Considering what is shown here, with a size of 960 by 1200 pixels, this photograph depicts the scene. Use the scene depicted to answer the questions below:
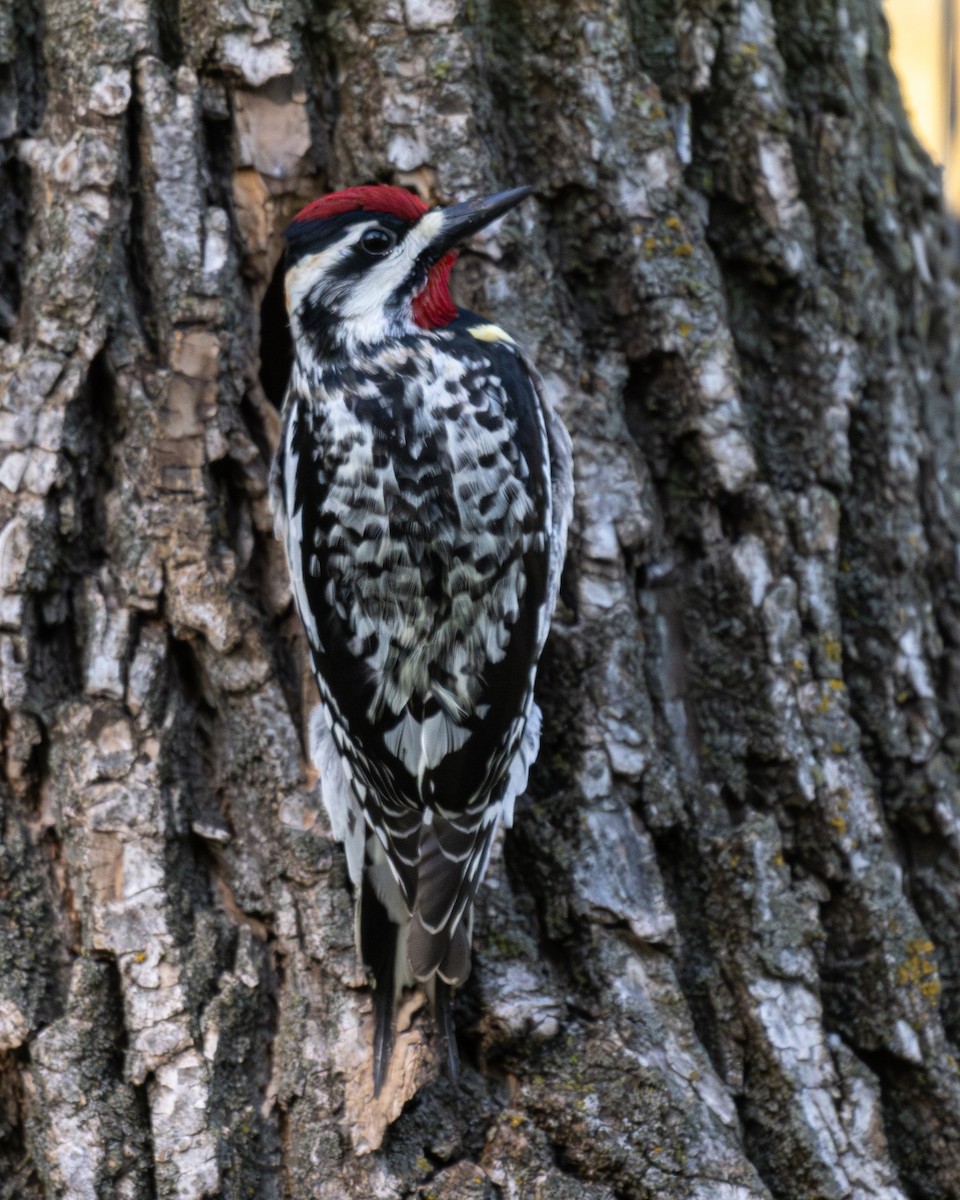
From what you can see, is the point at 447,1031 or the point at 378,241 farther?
the point at 378,241

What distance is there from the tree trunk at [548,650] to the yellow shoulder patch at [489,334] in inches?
4.2

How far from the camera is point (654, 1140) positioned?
216 cm

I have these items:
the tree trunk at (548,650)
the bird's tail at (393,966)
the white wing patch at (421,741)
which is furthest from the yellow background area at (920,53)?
the bird's tail at (393,966)

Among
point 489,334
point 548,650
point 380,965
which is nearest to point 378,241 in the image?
point 489,334

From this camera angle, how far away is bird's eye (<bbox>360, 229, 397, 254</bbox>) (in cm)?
235

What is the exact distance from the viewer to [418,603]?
2240 millimetres

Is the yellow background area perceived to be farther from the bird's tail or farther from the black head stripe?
the bird's tail

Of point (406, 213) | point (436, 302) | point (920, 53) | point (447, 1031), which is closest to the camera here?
point (447, 1031)

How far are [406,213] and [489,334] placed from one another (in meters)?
0.27

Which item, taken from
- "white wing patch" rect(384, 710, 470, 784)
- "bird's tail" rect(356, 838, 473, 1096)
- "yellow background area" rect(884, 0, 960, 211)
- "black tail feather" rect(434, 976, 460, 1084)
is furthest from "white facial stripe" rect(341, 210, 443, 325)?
"yellow background area" rect(884, 0, 960, 211)

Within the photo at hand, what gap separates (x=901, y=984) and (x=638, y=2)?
2069mm

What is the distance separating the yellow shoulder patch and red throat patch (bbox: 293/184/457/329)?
0.29ft

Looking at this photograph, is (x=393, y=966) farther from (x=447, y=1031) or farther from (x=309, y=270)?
(x=309, y=270)

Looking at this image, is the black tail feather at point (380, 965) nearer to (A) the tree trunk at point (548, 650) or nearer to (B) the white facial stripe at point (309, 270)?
(A) the tree trunk at point (548, 650)
